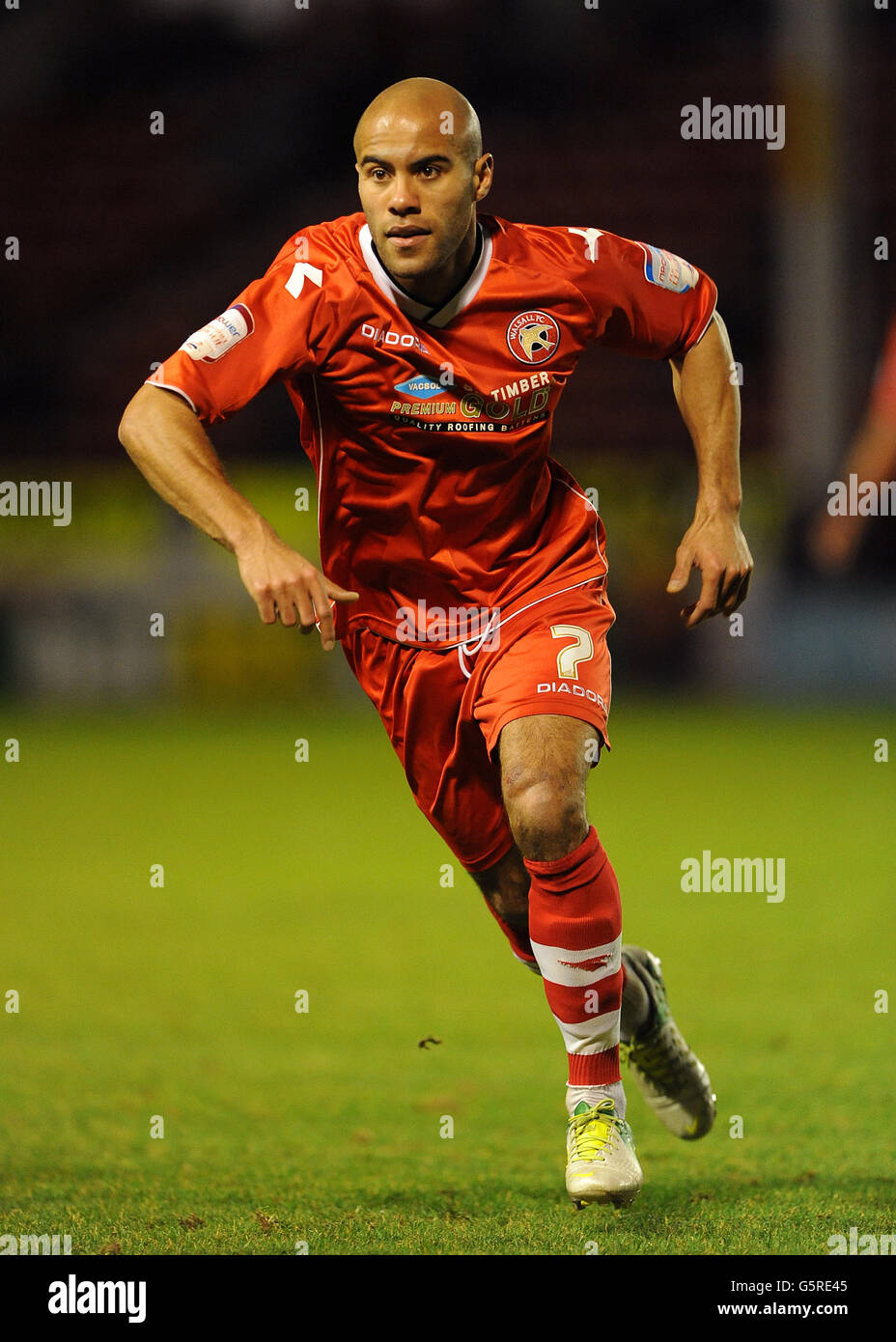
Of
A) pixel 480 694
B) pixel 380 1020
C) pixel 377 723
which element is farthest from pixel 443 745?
pixel 377 723

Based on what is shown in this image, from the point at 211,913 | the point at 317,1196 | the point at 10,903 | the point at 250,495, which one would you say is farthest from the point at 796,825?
the point at 250,495

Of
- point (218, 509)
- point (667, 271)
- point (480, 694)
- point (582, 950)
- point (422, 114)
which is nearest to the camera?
point (218, 509)

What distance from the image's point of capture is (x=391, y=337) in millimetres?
4047

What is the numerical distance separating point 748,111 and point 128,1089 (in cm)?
2207

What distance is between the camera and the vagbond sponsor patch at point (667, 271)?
4.35 m

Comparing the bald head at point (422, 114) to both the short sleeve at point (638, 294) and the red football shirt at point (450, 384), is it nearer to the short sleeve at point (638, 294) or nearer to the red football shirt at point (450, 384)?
the red football shirt at point (450, 384)

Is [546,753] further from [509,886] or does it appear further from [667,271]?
[667,271]

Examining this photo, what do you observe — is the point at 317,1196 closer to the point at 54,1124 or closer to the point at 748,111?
the point at 54,1124

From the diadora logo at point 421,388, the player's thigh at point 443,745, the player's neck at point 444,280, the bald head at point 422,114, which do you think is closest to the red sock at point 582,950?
the player's thigh at point 443,745

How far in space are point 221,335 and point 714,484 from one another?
1.24 m

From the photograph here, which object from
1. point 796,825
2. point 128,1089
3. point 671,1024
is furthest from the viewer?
point 796,825

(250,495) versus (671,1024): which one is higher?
(250,495)

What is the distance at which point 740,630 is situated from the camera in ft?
53.3

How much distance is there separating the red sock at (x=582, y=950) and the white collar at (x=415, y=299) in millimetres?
1209
